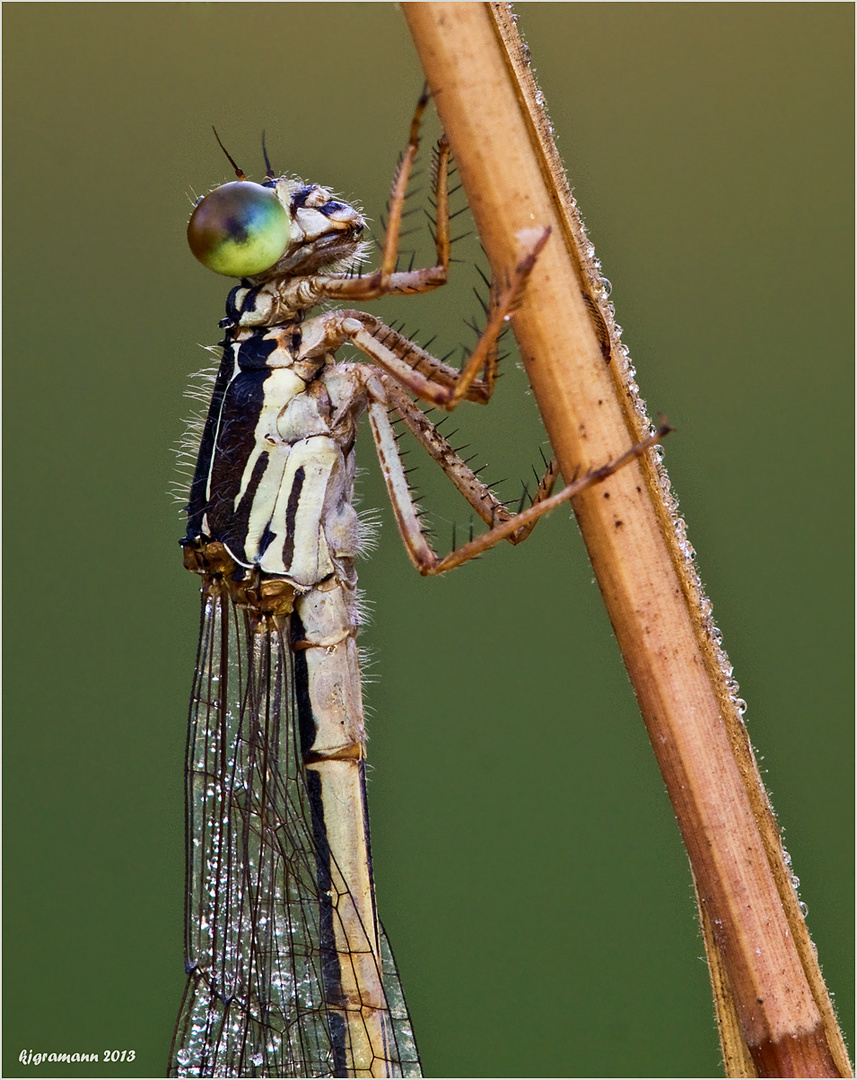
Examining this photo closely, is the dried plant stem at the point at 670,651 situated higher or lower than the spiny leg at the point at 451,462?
lower

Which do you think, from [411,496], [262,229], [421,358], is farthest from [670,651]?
[262,229]

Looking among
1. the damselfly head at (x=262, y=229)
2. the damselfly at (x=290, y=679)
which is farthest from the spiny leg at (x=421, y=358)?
the damselfly head at (x=262, y=229)

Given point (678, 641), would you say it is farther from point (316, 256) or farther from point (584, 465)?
point (316, 256)

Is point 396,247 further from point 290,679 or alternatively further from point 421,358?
point 290,679

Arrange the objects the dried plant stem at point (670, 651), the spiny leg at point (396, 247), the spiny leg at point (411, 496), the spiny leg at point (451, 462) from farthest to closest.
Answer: the spiny leg at point (451, 462)
the spiny leg at point (411, 496)
the spiny leg at point (396, 247)
the dried plant stem at point (670, 651)

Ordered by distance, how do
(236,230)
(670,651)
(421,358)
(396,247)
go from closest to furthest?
(670,651) < (396,247) < (236,230) < (421,358)

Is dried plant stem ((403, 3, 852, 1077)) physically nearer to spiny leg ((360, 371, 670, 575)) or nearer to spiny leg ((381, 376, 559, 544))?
spiny leg ((360, 371, 670, 575))

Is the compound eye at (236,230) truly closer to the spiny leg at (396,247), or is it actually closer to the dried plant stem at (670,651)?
the spiny leg at (396,247)

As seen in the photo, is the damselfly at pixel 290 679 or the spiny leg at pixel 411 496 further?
the damselfly at pixel 290 679
